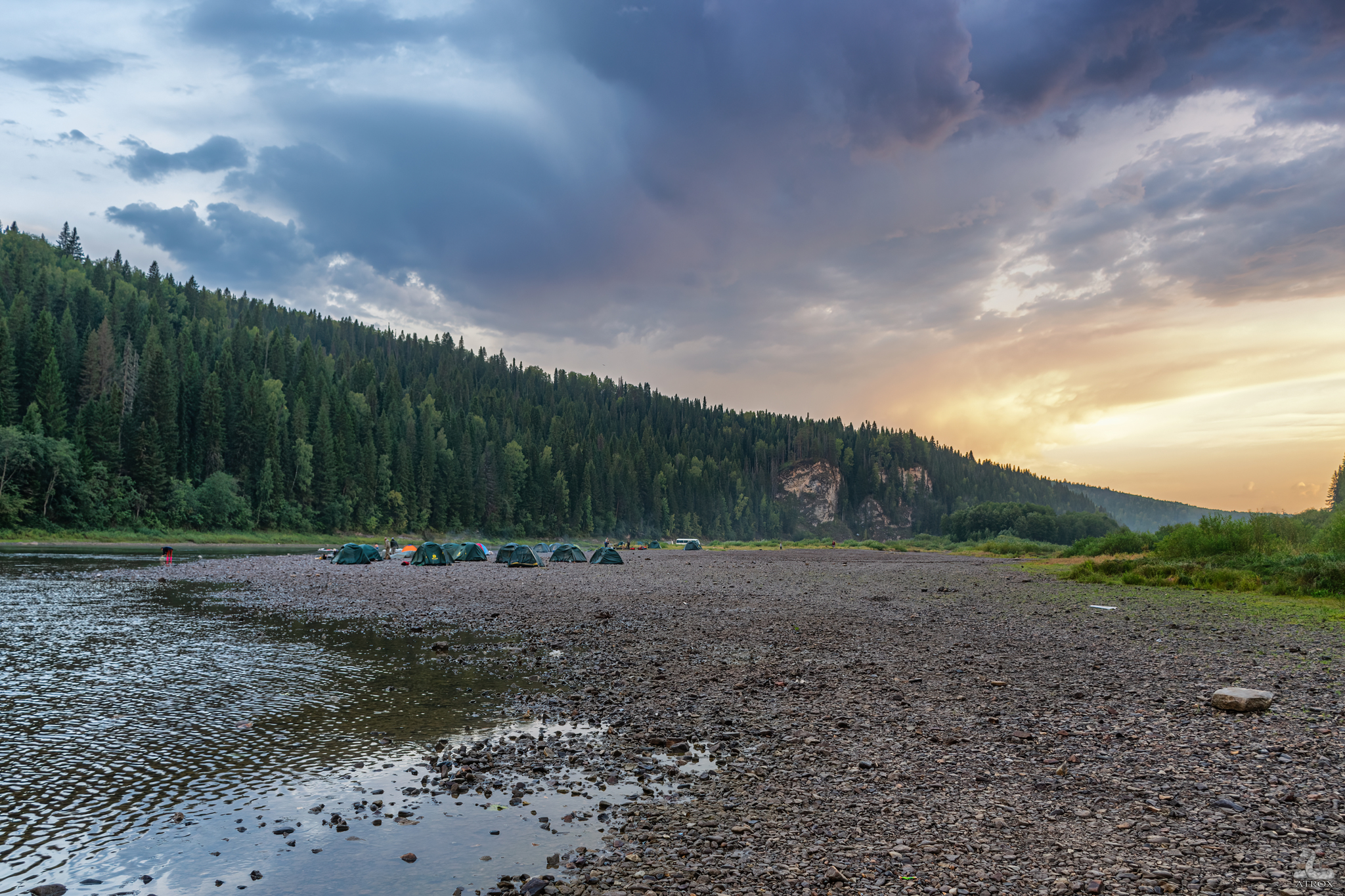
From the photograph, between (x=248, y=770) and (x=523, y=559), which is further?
(x=523, y=559)

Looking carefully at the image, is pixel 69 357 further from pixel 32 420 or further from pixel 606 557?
pixel 606 557

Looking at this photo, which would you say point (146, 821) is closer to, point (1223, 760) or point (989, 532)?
point (1223, 760)

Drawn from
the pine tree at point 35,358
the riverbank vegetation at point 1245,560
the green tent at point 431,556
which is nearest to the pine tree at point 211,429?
the pine tree at point 35,358

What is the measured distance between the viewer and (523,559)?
168ft

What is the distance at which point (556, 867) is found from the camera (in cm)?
647

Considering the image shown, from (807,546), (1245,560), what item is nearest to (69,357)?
(807,546)

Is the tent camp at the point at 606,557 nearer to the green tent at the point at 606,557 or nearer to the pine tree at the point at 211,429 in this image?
the green tent at the point at 606,557

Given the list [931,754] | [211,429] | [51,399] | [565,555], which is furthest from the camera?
[211,429]

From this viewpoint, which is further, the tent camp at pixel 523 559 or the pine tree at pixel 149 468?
the pine tree at pixel 149 468

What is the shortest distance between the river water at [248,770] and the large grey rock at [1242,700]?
10.1 m

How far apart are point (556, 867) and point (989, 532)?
176 meters

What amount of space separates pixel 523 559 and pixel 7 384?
76702 mm

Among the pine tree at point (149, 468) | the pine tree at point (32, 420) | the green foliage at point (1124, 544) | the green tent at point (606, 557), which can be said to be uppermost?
the pine tree at point (32, 420)

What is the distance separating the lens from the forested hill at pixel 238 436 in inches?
3201
